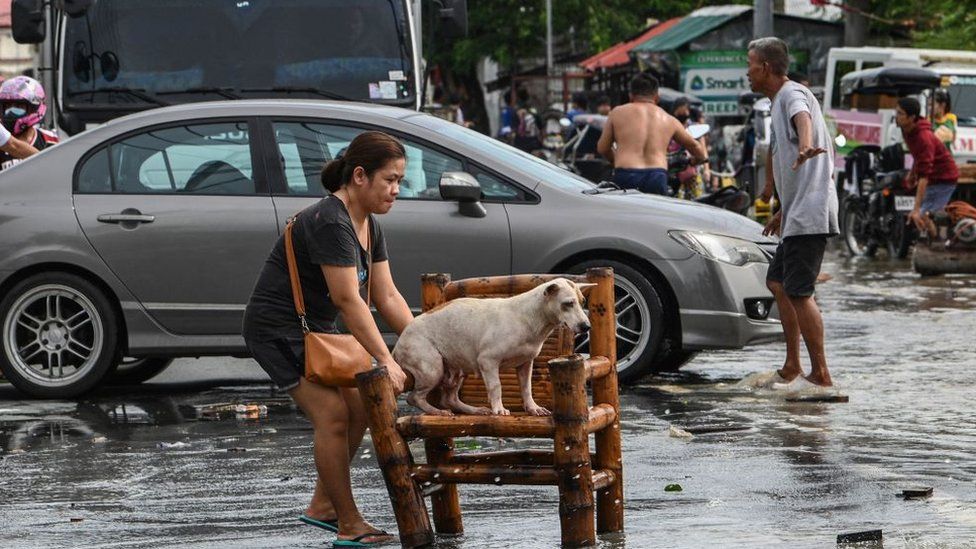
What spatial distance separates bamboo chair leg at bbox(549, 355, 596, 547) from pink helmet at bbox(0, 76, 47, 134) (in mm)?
7166

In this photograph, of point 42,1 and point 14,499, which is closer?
point 14,499

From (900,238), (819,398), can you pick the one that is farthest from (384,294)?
(900,238)

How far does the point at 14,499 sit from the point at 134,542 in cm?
112

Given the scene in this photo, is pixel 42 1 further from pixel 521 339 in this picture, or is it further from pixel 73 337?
pixel 521 339

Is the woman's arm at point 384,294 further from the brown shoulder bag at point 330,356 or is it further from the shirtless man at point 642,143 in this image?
the shirtless man at point 642,143

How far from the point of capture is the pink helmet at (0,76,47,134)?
1218 centimetres

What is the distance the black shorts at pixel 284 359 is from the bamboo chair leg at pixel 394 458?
1.36 ft

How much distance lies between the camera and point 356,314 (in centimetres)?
611

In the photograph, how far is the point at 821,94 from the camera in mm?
31203

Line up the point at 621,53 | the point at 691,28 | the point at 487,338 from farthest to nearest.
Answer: the point at 621,53
the point at 691,28
the point at 487,338

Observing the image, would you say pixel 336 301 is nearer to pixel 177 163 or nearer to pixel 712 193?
pixel 177 163

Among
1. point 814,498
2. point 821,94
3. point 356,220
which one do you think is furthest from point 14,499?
point 821,94

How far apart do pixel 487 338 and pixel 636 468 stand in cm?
177

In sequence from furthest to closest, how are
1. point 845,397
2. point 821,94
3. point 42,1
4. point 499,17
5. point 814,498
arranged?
point 499,17, point 821,94, point 42,1, point 845,397, point 814,498
